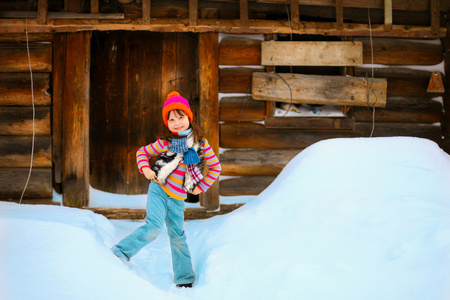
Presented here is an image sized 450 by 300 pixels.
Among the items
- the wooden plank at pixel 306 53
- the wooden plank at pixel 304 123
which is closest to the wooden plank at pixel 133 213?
the wooden plank at pixel 304 123

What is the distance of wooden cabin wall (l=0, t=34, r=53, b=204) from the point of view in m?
4.23

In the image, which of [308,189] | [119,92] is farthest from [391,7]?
[119,92]

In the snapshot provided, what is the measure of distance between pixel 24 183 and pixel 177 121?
9.45 ft

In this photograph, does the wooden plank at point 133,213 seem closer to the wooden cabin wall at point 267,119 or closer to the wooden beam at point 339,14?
the wooden cabin wall at point 267,119

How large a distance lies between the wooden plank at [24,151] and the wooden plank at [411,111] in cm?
434

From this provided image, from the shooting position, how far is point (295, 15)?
14.1ft

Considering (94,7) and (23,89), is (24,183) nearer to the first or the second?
(23,89)

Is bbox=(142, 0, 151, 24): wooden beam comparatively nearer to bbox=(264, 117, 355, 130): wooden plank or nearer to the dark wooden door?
the dark wooden door

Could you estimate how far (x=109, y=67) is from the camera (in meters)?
4.82

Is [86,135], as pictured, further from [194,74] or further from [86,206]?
[194,74]

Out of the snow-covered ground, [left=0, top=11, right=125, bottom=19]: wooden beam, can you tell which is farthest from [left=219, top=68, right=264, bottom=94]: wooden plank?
the snow-covered ground

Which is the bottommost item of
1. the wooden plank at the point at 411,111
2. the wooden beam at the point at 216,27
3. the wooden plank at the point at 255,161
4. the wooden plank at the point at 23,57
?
the wooden plank at the point at 255,161

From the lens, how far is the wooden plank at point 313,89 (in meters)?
4.29

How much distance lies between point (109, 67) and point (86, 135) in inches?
45.9
